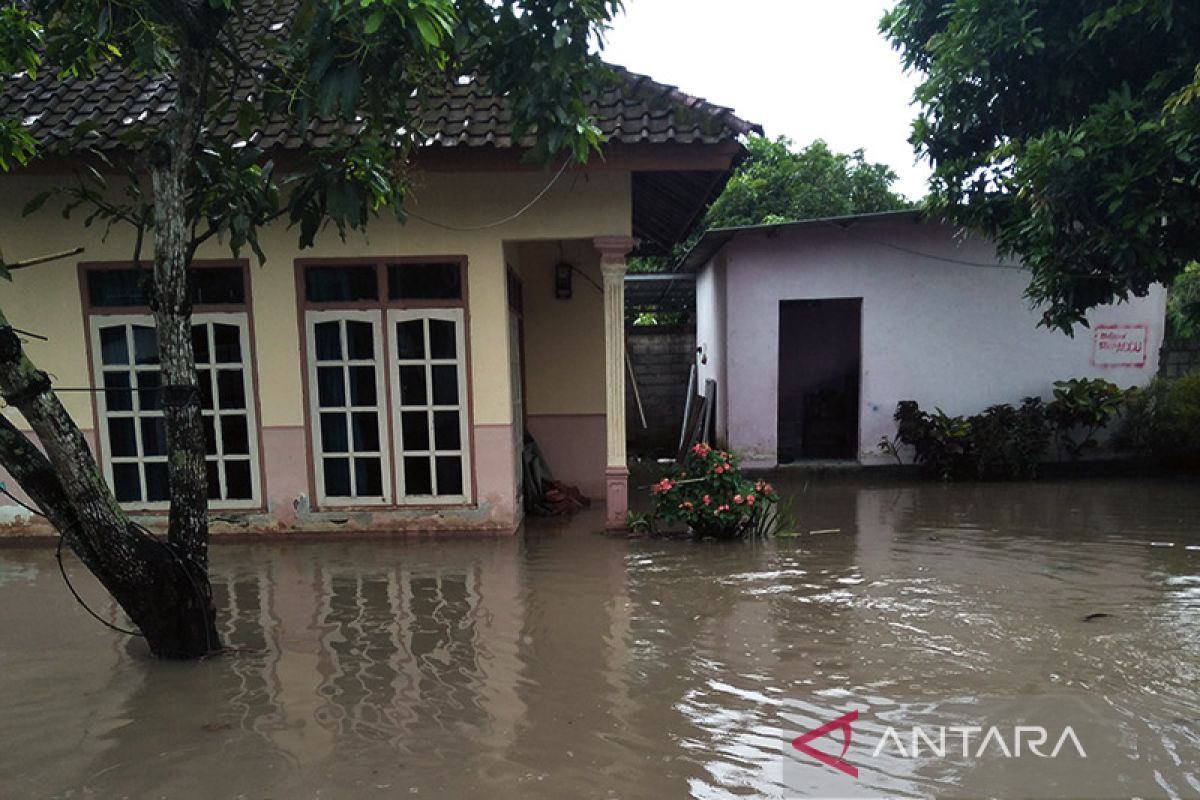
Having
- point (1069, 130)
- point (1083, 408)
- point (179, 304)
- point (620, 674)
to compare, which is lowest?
point (620, 674)

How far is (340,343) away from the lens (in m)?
6.36

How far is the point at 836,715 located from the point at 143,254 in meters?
6.31

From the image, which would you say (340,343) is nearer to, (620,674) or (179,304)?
(179,304)

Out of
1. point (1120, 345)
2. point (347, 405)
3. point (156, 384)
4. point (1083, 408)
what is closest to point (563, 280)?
point (347, 405)

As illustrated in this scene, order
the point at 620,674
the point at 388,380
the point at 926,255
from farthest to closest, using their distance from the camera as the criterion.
Result: the point at 926,255 → the point at 388,380 → the point at 620,674

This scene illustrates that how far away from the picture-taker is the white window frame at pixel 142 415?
631 cm

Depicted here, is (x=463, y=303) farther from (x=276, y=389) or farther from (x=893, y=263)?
(x=893, y=263)

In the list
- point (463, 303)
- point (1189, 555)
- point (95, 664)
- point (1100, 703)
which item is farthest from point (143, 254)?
point (1189, 555)

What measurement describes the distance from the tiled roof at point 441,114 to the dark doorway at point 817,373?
6.71 m

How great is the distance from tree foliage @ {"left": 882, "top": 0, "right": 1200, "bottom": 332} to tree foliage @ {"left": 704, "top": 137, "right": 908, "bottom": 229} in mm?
9241

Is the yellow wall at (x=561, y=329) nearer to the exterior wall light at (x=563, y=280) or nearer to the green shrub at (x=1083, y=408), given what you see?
the exterior wall light at (x=563, y=280)

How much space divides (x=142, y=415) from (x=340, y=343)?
1.94 m

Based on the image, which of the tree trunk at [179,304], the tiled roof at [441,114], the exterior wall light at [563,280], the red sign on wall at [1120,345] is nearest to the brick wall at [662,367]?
the exterior wall light at [563,280]

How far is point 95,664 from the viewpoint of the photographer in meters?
3.64
